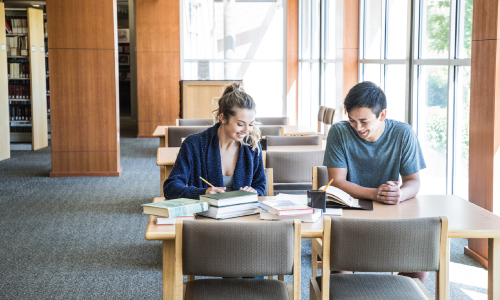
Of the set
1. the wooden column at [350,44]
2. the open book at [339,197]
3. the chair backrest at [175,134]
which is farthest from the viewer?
the wooden column at [350,44]

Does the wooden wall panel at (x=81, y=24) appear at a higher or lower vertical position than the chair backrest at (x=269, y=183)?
higher

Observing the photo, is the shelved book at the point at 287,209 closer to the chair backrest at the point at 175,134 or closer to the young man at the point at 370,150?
the young man at the point at 370,150

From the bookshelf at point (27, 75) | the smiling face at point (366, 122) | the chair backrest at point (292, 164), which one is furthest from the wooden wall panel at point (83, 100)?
the smiling face at point (366, 122)

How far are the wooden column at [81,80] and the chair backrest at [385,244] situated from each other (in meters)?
5.85

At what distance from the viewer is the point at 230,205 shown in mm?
2307

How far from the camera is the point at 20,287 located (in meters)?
3.52

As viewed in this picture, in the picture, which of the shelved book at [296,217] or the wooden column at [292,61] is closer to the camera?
the shelved book at [296,217]

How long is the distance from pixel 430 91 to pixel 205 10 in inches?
297

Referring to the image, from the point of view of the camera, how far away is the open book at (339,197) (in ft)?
8.22

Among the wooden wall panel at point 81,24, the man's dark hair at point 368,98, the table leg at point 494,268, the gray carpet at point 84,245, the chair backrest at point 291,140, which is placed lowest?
the gray carpet at point 84,245

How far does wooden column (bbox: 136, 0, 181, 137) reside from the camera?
11.3m

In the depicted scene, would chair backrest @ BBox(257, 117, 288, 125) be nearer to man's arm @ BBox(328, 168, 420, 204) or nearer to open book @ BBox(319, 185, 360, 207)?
man's arm @ BBox(328, 168, 420, 204)

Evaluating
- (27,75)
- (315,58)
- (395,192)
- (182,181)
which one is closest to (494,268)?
(395,192)

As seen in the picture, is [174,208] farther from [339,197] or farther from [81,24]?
[81,24]
